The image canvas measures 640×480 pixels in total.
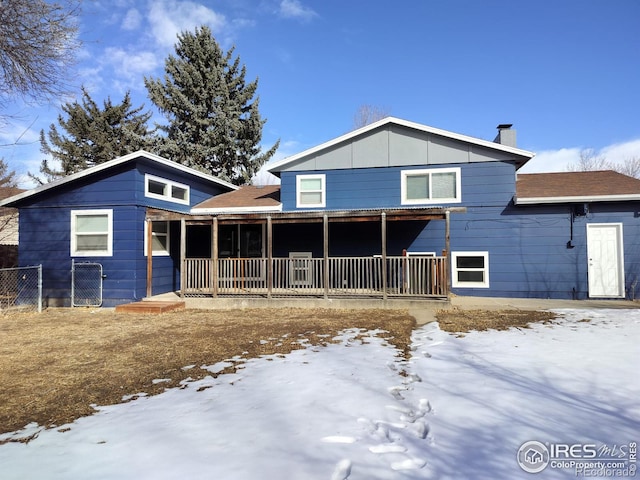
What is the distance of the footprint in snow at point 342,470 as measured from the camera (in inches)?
88.4

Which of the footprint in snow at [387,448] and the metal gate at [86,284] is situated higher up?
the metal gate at [86,284]

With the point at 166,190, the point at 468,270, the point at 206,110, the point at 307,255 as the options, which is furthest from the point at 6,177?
the point at 468,270

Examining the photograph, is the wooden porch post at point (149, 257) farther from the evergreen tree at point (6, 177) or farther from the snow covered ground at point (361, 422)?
the evergreen tree at point (6, 177)

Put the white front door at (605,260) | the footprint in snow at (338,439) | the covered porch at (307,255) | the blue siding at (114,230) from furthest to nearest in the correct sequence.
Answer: the blue siding at (114,230) < the white front door at (605,260) < the covered porch at (307,255) < the footprint in snow at (338,439)

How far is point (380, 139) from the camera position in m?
11.1

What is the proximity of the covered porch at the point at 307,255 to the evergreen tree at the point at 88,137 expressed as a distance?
16014 millimetres

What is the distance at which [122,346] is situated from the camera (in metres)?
5.70

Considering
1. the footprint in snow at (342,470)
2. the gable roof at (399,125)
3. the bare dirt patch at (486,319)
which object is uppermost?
the gable roof at (399,125)

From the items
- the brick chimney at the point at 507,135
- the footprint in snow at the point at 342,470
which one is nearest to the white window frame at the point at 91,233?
the footprint in snow at the point at 342,470

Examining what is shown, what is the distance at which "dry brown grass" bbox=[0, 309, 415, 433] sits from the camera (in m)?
3.72

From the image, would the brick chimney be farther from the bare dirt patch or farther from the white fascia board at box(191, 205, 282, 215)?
the white fascia board at box(191, 205, 282, 215)

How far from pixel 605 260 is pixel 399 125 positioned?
22.0ft

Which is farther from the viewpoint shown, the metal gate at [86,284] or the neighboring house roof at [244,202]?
the neighboring house roof at [244,202]

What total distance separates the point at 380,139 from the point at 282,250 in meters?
4.66
